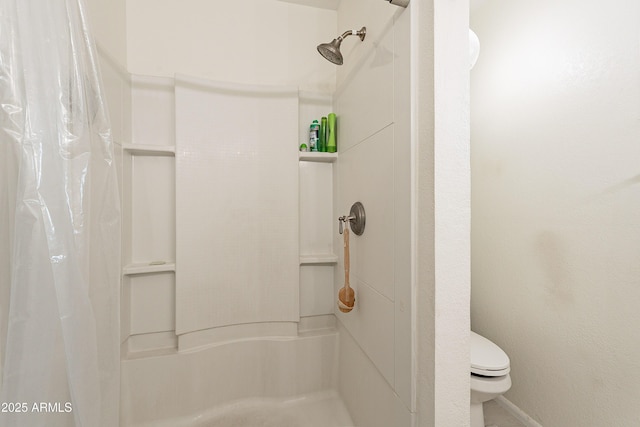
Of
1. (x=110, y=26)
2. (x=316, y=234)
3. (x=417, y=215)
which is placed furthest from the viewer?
(x=316, y=234)

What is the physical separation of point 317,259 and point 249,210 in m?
0.44

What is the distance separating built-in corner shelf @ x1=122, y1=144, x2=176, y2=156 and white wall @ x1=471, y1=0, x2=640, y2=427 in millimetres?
1783

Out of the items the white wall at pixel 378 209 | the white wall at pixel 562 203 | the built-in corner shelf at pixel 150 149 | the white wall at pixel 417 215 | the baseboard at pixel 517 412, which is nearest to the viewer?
the white wall at pixel 417 215

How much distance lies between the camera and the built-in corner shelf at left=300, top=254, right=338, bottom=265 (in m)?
1.41

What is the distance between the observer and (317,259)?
1.42 m

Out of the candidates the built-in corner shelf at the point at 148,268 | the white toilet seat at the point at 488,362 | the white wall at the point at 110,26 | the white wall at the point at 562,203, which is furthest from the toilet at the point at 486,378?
the white wall at the point at 110,26

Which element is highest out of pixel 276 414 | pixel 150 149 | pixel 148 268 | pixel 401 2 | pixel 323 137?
pixel 401 2

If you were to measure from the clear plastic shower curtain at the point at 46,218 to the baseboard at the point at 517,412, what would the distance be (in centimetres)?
186

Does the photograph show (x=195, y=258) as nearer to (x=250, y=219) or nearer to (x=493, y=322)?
(x=250, y=219)

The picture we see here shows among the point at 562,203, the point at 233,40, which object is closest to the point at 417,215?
the point at 562,203

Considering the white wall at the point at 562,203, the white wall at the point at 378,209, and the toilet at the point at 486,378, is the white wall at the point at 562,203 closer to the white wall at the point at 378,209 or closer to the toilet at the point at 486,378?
the toilet at the point at 486,378

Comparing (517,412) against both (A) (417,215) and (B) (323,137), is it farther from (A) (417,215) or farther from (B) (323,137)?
(B) (323,137)

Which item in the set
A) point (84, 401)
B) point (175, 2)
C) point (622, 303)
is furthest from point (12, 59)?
point (622, 303)

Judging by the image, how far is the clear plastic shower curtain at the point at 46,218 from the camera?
468mm
